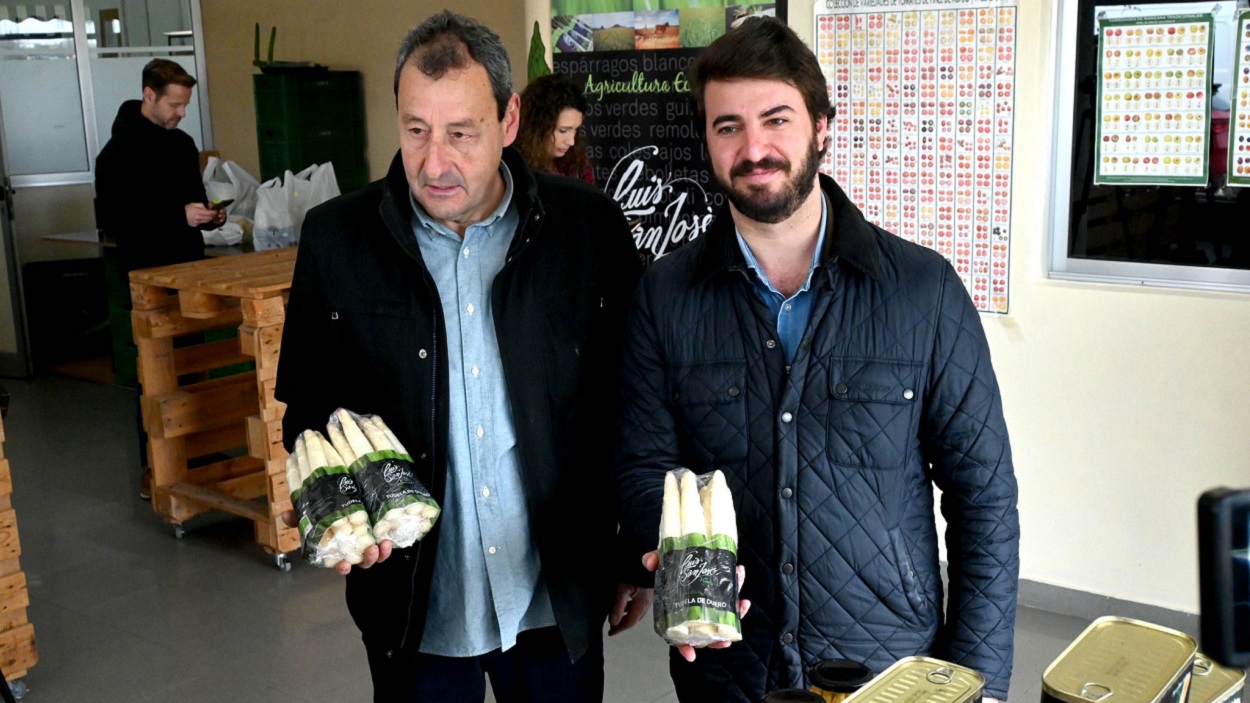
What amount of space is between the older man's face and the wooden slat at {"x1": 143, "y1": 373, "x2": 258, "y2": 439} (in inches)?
129

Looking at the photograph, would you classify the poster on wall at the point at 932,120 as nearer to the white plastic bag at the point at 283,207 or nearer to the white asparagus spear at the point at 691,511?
the white asparagus spear at the point at 691,511

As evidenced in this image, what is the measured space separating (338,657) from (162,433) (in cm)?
154

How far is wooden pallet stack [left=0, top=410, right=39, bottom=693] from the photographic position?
11.5 ft

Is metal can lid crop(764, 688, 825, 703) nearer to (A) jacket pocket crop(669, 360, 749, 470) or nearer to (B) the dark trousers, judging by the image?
(A) jacket pocket crop(669, 360, 749, 470)

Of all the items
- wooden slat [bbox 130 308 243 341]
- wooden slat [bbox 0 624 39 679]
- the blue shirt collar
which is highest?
the blue shirt collar

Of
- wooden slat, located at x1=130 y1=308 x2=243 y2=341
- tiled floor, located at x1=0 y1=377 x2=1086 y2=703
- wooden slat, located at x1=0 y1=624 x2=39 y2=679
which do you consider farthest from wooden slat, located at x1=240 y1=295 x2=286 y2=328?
wooden slat, located at x1=0 y1=624 x2=39 y2=679

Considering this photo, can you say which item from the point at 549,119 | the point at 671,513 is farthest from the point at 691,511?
the point at 549,119

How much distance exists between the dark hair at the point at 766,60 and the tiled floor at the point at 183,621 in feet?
Result: 7.29

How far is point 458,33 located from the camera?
1.94 meters

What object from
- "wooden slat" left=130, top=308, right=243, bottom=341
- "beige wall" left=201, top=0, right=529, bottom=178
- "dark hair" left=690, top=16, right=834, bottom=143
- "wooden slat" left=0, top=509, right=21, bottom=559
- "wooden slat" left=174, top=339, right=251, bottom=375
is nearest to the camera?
"dark hair" left=690, top=16, right=834, bottom=143

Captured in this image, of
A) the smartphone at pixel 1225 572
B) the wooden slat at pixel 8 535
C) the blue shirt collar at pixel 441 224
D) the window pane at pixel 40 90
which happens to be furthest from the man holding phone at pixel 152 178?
the smartphone at pixel 1225 572

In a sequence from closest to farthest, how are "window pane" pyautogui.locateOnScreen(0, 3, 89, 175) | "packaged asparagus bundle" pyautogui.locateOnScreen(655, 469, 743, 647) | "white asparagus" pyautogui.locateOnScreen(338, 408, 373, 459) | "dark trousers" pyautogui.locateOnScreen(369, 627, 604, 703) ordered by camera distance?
1. "packaged asparagus bundle" pyautogui.locateOnScreen(655, 469, 743, 647)
2. "white asparagus" pyautogui.locateOnScreen(338, 408, 373, 459)
3. "dark trousers" pyautogui.locateOnScreen(369, 627, 604, 703)
4. "window pane" pyautogui.locateOnScreen(0, 3, 89, 175)

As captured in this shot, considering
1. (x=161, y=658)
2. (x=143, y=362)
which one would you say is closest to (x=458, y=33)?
(x=161, y=658)

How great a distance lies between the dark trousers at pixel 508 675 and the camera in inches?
82.8
